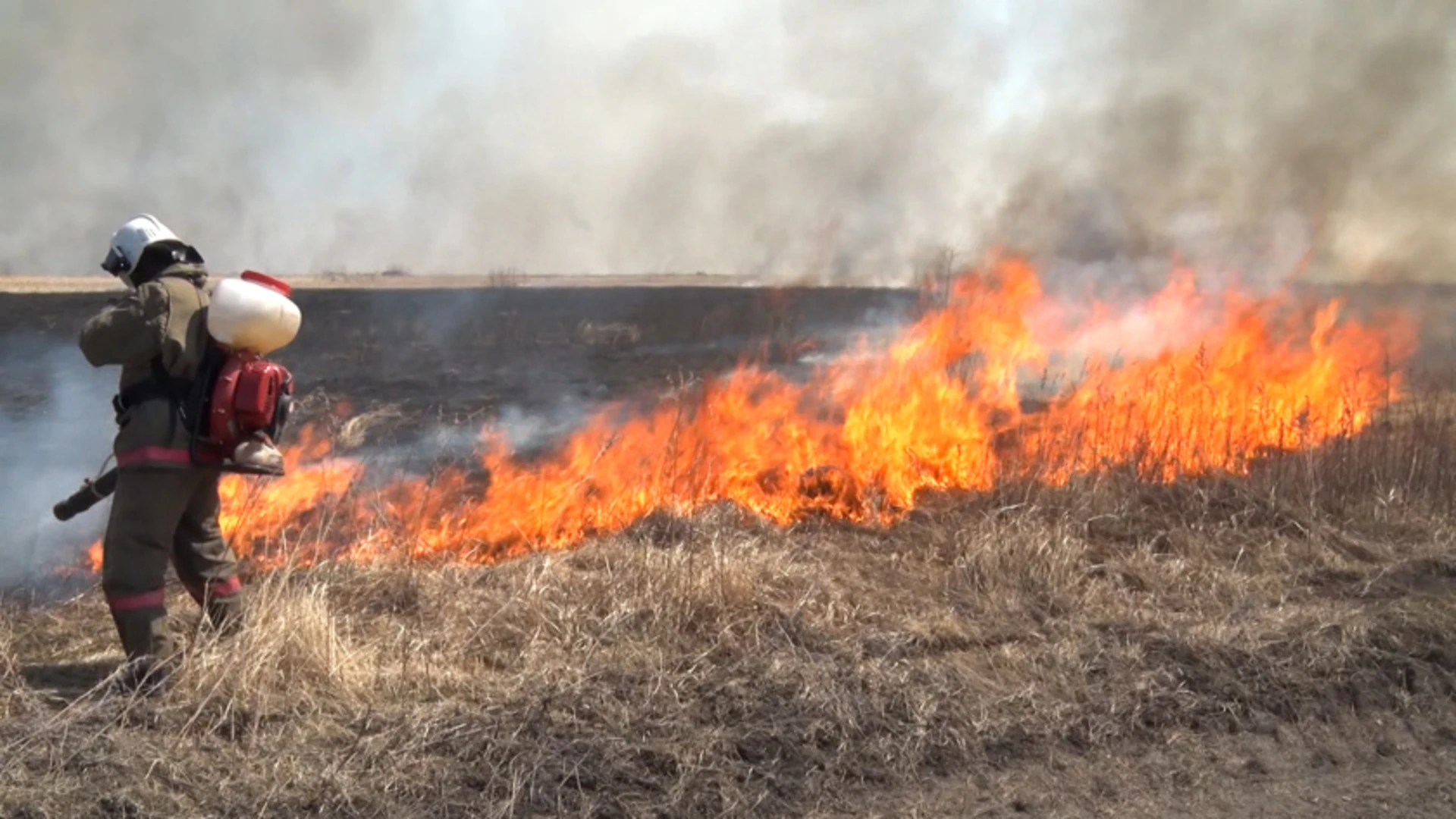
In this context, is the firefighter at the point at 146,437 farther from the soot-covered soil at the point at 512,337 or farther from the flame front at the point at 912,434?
the soot-covered soil at the point at 512,337

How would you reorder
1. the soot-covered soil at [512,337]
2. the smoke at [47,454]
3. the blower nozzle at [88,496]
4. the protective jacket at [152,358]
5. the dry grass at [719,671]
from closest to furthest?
1. the dry grass at [719,671]
2. the protective jacket at [152,358]
3. the blower nozzle at [88,496]
4. the smoke at [47,454]
5. the soot-covered soil at [512,337]

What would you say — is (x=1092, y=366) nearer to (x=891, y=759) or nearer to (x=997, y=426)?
(x=997, y=426)

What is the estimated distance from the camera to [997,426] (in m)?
7.82

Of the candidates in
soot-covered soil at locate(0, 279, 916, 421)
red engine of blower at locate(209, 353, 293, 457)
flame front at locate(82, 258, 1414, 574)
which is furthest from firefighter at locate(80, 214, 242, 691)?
soot-covered soil at locate(0, 279, 916, 421)

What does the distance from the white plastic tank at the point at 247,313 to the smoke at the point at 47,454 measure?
2.63 meters

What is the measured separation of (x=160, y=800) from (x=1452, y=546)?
643cm

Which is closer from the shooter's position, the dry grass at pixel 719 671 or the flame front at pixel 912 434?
the dry grass at pixel 719 671

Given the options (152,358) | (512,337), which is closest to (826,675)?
(152,358)

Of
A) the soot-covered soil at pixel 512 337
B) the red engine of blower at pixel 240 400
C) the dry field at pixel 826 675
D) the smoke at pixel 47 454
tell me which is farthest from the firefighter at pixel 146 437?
the soot-covered soil at pixel 512 337

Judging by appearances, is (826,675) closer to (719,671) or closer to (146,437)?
(719,671)

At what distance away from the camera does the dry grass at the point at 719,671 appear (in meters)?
3.19

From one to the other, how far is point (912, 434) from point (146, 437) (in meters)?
5.12

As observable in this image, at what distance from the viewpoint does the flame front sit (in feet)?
19.9

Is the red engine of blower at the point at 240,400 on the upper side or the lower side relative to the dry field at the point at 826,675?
upper
